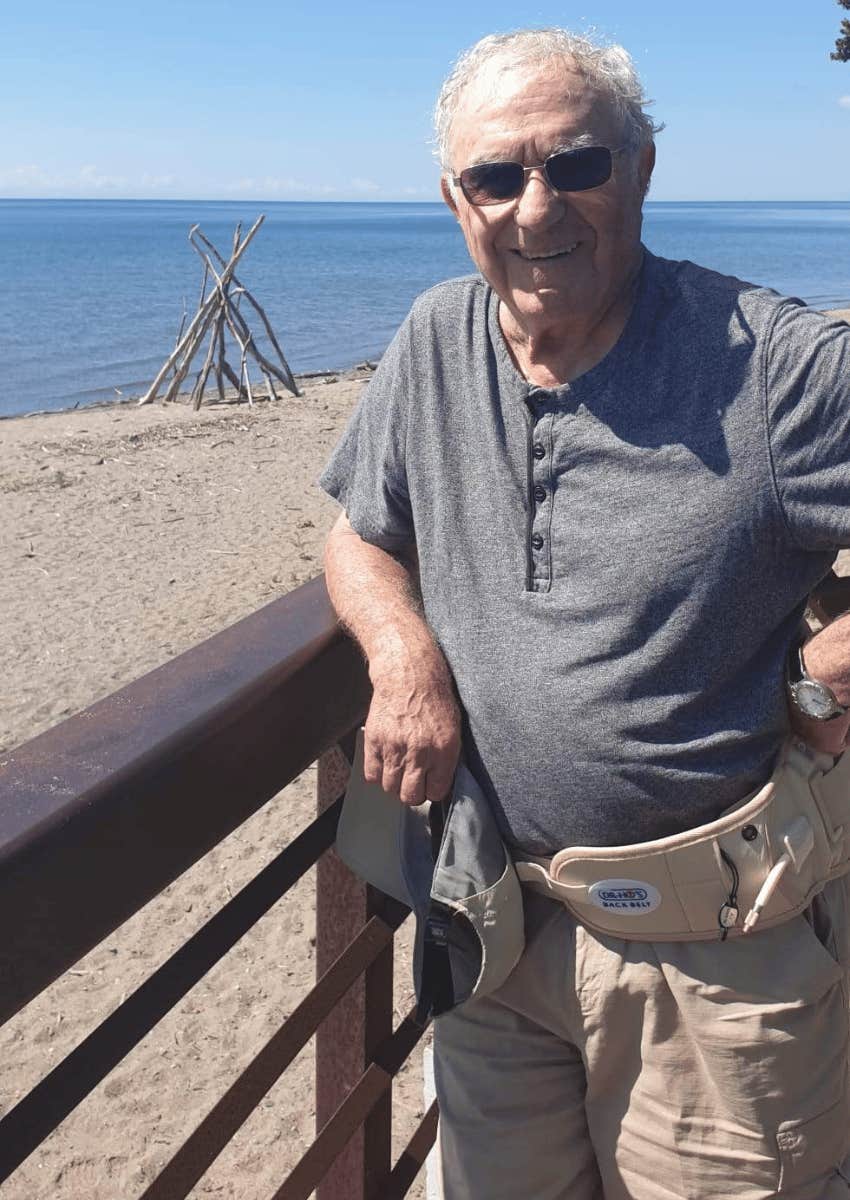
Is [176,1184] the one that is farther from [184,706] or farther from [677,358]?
[677,358]

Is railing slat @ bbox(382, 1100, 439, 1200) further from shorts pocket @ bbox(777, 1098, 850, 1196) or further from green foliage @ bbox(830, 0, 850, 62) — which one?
green foliage @ bbox(830, 0, 850, 62)

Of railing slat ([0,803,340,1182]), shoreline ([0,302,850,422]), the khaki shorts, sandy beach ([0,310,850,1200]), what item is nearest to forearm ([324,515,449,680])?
railing slat ([0,803,340,1182])

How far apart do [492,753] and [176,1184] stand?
630 mm

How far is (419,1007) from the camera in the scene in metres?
1.61

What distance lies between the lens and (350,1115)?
164 centimetres

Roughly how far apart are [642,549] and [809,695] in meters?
0.28

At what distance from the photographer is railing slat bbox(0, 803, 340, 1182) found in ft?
3.32

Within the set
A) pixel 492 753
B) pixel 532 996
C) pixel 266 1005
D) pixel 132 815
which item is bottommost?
pixel 266 1005

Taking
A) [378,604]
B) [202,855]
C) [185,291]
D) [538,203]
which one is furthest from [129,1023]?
[185,291]

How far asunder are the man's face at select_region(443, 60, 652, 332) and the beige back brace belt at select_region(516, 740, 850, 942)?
648mm

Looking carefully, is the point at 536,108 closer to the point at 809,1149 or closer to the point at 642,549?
the point at 642,549

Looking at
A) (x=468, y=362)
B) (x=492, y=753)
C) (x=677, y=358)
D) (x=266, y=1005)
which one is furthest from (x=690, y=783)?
(x=266, y=1005)

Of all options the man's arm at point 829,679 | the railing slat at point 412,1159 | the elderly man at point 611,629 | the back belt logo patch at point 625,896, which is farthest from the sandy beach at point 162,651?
the man's arm at point 829,679

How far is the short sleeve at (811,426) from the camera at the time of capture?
144 cm
